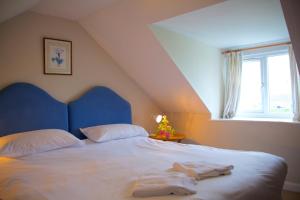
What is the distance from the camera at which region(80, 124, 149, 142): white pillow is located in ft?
10.2

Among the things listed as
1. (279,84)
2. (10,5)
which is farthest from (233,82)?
(10,5)

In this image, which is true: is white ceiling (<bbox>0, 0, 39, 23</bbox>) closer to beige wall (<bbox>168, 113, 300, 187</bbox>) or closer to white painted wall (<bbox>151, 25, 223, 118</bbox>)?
white painted wall (<bbox>151, 25, 223, 118</bbox>)

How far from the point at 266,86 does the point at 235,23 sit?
143cm

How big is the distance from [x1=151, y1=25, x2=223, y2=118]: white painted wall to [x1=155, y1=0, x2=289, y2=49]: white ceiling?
4.3 inches

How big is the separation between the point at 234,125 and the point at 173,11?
1946mm

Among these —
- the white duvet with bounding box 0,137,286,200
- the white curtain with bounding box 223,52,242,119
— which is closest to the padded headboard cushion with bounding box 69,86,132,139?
the white duvet with bounding box 0,137,286,200

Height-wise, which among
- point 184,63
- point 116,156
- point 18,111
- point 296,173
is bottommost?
point 296,173

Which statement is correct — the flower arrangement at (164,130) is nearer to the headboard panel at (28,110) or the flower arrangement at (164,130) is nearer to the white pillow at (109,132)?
the white pillow at (109,132)

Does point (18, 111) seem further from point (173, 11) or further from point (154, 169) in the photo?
point (173, 11)

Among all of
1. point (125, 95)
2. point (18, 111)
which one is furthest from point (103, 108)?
point (18, 111)

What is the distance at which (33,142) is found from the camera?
2488 millimetres

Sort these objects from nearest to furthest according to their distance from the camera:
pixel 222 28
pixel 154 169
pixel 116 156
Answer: pixel 154 169 < pixel 116 156 < pixel 222 28

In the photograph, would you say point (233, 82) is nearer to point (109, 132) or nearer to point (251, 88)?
point (251, 88)

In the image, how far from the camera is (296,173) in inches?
126
